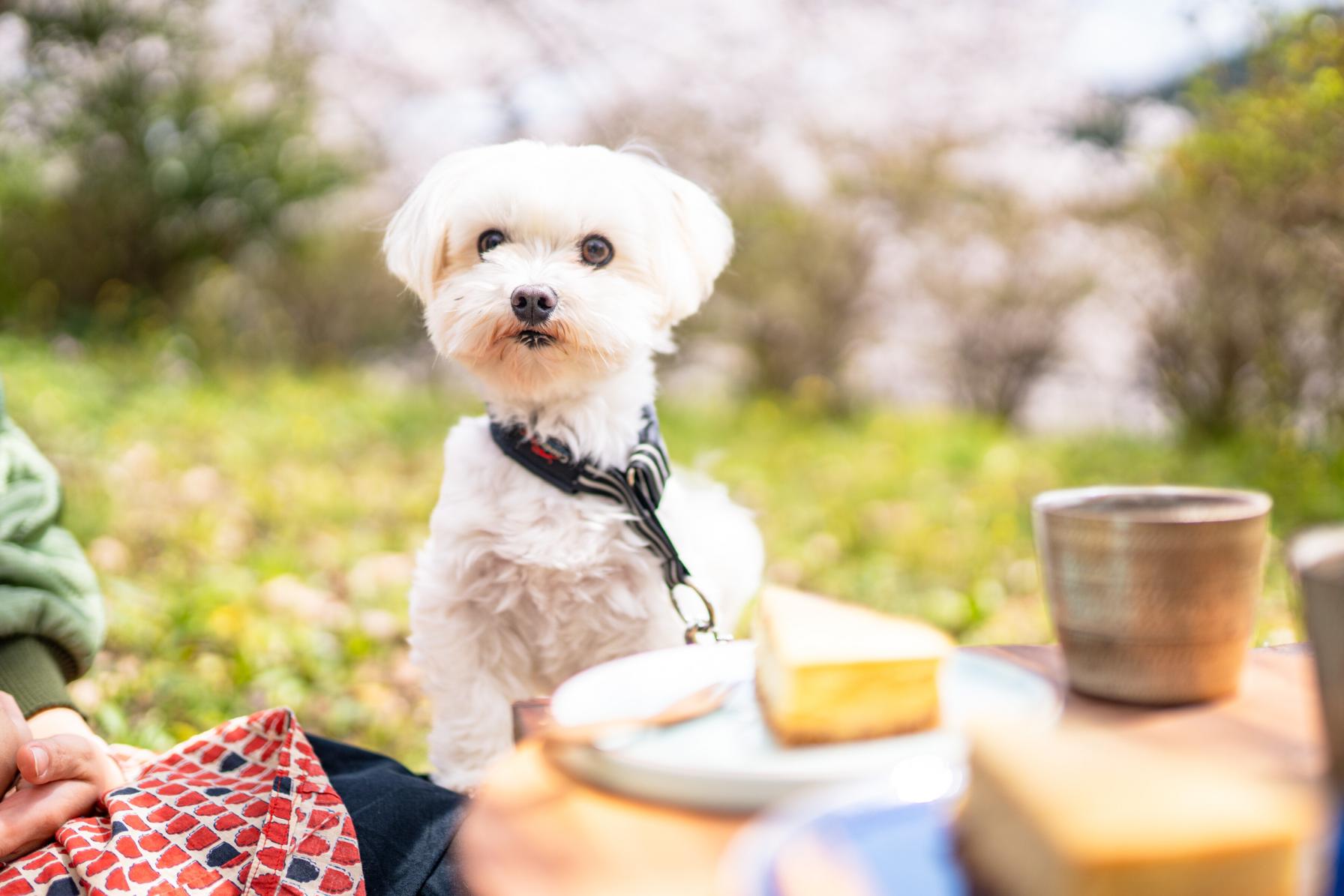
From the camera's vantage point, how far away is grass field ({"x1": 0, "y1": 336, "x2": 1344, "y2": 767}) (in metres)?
2.99

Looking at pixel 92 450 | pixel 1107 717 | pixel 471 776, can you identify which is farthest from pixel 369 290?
pixel 1107 717

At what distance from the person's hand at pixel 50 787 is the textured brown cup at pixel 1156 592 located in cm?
119

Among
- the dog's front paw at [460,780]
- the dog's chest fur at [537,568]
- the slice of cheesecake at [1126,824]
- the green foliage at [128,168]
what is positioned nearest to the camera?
the slice of cheesecake at [1126,824]

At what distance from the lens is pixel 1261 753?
0.80 m

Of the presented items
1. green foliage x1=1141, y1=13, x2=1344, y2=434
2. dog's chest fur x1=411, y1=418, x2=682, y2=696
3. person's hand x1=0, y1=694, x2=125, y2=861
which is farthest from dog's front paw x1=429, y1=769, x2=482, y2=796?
green foliage x1=1141, y1=13, x2=1344, y2=434

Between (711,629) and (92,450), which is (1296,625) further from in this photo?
(92,450)

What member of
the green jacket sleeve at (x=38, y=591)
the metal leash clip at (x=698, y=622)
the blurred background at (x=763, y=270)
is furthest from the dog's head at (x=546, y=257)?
the blurred background at (x=763, y=270)

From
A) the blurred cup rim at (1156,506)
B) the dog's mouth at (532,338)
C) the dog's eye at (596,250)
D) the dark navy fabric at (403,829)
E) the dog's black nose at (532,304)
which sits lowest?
the dark navy fabric at (403,829)

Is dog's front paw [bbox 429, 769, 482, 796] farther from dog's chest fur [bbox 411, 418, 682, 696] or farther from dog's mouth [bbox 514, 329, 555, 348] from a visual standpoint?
dog's mouth [bbox 514, 329, 555, 348]

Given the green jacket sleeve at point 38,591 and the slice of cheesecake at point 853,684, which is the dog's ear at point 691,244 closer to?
the green jacket sleeve at point 38,591

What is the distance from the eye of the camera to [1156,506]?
3.09ft

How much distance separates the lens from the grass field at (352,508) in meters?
2.99

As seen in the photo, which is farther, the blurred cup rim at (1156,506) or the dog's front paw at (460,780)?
the dog's front paw at (460,780)

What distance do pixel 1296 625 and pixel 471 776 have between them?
2671mm
